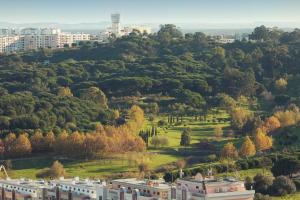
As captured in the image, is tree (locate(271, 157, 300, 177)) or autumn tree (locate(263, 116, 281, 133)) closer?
tree (locate(271, 157, 300, 177))

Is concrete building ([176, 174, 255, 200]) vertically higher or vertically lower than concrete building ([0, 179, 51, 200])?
higher

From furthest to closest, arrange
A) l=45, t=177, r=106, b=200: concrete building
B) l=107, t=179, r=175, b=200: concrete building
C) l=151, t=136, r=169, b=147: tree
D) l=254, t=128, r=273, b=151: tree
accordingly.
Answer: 1. l=151, t=136, r=169, b=147: tree
2. l=254, t=128, r=273, b=151: tree
3. l=45, t=177, r=106, b=200: concrete building
4. l=107, t=179, r=175, b=200: concrete building

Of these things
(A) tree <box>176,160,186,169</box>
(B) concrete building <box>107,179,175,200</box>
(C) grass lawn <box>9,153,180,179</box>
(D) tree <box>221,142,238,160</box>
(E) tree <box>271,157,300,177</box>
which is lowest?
(C) grass lawn <box>9,153,180,179</box>

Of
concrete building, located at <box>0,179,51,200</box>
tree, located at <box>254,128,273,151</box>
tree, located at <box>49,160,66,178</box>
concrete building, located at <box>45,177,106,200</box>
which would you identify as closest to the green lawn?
tree, located at <box>49,160,66,178</box>

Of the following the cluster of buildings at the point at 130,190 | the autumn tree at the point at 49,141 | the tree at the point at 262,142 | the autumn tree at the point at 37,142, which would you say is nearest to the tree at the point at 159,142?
the tree at the point at 262,142

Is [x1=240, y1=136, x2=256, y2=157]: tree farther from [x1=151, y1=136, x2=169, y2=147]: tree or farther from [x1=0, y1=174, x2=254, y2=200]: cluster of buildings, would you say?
[x1=0, y1=174, x2=254, y2=200]: cluster of buildings

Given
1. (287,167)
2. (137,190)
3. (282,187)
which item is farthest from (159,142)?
(137,190)
